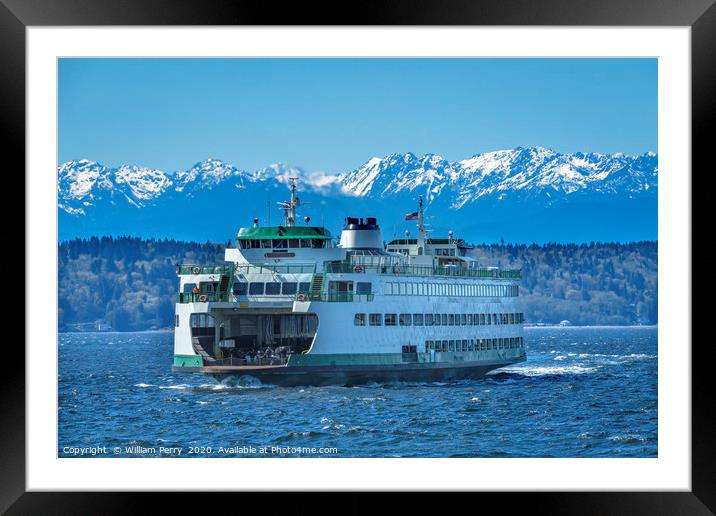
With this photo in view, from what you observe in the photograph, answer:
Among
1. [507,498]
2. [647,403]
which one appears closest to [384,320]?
[647,403]

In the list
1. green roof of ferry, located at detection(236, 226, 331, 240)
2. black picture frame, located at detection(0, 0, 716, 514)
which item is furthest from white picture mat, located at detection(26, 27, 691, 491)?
green roof of ferry, located at detection(236, 226, 331, 240)

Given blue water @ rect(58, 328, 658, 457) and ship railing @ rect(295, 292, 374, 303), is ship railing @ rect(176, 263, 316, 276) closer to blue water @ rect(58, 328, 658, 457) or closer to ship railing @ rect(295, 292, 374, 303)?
ship railing @ rect(295, 292, 374, 303)

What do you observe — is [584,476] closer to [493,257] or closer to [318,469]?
[318,469]

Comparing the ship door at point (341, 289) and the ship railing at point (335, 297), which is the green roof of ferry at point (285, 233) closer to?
the ship door at point (341, 289)

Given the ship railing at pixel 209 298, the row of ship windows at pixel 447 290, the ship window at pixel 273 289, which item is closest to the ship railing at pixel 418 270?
the row of ship windows at pixel 447 290

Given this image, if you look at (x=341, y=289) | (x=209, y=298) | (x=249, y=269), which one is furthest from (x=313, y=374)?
(x=249, y=269)
